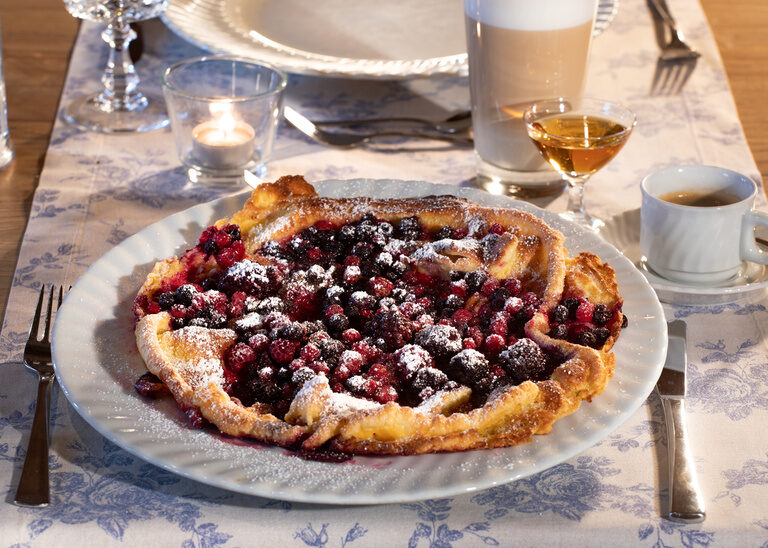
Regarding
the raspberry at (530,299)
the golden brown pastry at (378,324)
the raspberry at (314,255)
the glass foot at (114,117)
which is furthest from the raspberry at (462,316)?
the glass foot at (114,117)

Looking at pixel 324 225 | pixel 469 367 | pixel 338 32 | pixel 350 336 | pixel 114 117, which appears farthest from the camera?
pixel 338 32

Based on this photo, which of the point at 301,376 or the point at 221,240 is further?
the point at 221,240

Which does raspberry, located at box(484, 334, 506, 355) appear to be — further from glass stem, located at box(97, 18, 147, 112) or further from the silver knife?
glass stem, located at box(97, 18, 147, 112)

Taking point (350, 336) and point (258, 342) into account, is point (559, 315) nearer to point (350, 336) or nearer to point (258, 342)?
point (350, 336)

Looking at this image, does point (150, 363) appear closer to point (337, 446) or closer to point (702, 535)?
point (337, 446)

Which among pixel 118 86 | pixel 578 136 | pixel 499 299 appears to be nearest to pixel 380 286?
pixel 499 299

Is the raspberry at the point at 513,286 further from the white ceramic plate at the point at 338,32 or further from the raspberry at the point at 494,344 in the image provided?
the white ceramic plate at the point at 338,32

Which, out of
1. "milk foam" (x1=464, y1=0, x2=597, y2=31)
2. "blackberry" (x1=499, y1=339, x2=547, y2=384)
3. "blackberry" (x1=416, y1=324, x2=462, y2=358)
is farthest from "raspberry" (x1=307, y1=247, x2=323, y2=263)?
"milk foam" (x1=464, y1=0, x2=597, y2=31)
